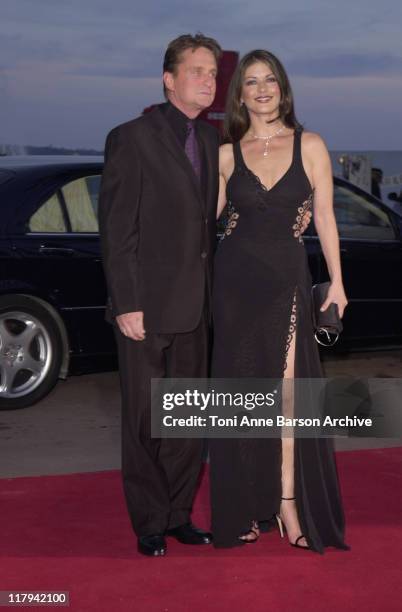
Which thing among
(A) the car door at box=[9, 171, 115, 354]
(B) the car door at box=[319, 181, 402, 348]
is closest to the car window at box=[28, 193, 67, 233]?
(A) the car door at box=[9, 171, 115, 354]

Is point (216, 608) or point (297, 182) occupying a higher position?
point (297, 182)

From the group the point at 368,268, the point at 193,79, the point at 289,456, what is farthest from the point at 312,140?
the point at 368,268

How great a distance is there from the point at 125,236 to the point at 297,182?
688 mm

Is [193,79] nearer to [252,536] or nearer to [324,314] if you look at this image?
[324,314]

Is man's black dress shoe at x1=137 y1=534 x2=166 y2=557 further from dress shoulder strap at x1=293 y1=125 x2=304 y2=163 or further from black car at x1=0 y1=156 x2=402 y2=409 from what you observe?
black car at x1=0 y1=156 x2=402 y2=409

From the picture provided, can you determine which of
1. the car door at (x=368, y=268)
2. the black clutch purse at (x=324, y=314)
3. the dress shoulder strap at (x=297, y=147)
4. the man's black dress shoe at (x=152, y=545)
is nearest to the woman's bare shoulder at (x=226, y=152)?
the dress shoulder strap at (x=297, y=147)

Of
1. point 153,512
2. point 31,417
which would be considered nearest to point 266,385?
point 153,512

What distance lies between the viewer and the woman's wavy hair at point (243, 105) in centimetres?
475

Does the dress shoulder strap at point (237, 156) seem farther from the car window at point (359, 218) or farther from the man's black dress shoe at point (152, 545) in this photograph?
the car window at point (359, 218)

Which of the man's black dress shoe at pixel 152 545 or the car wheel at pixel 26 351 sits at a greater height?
the man's black dress shoe at pixel 152 545

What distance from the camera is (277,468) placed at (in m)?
4.91

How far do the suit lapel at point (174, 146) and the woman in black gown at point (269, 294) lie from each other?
0.19 metres

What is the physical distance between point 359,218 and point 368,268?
16.7 inches

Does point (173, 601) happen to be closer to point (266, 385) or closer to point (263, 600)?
point (263, 600)
